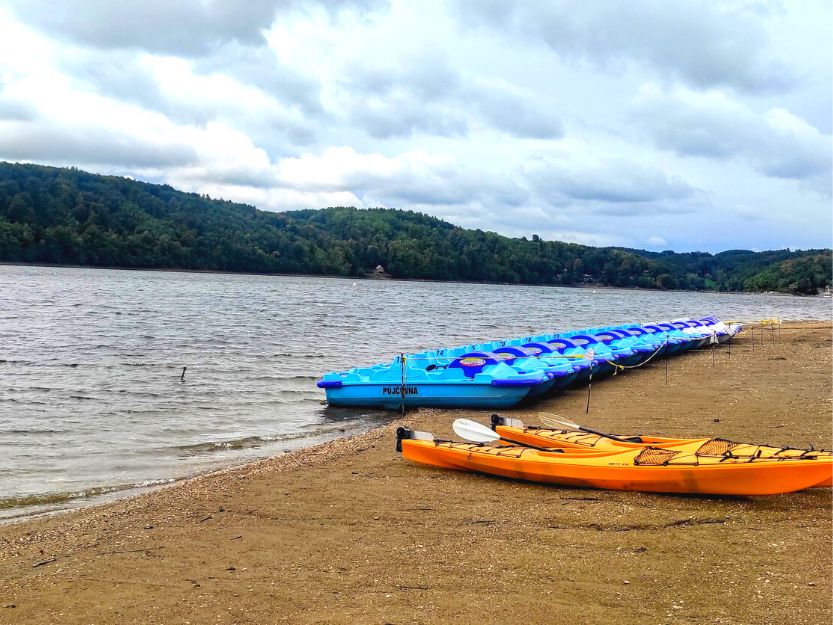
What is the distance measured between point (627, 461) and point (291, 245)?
14113cm

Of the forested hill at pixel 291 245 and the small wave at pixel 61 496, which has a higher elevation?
the forested hill at pixel 291 245

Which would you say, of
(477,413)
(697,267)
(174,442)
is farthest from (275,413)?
(697,267)

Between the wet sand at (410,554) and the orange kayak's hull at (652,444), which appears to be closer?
the wet sand at (410,554)

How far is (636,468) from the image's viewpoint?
26.4 ft

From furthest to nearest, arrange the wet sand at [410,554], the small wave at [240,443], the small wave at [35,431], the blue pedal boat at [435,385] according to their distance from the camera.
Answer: the blue pedal boat at [435,385] < the small wave at [35,431] < the small wave at [240,443] < the wet sand at [410,554]

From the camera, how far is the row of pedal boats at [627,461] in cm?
738

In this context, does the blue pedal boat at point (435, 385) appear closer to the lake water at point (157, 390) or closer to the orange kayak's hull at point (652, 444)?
the lake water at point (157, 390)

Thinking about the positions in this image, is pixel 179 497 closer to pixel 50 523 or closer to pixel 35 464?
pixel 50 523

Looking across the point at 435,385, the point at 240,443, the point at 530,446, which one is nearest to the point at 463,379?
the point at 435,385

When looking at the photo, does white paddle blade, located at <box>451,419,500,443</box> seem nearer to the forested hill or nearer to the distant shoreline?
the forested hill

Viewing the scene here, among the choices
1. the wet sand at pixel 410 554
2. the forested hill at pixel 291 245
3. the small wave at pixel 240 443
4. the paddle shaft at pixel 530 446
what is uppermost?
the forested hill at pixel 291 245

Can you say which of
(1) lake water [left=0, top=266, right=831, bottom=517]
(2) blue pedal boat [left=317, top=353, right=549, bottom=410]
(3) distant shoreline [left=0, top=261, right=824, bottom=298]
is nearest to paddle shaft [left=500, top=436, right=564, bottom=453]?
(1) lake water [left=0, top=266, right=831, bottom=517]

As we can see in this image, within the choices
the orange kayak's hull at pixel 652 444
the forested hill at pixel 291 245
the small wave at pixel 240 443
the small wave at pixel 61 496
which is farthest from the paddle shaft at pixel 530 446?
the forested hill at pixel 291 245

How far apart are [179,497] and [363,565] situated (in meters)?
3.57
